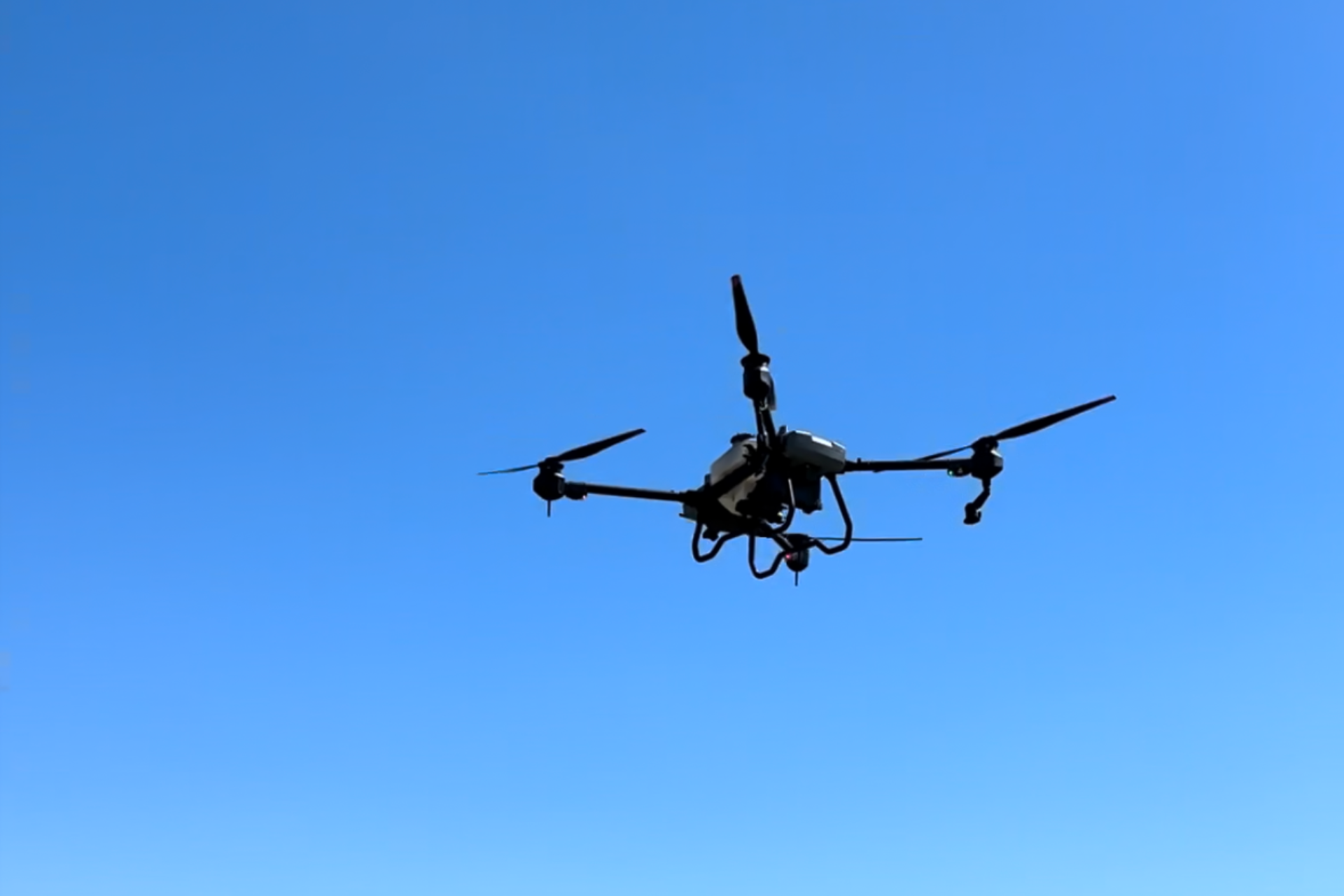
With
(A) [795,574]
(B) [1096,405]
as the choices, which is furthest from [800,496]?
(B) [1096,405]

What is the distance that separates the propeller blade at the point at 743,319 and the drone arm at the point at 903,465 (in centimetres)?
284

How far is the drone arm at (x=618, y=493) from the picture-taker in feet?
74.7

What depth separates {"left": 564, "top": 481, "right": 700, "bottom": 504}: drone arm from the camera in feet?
74.7

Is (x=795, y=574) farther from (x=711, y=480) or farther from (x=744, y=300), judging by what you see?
(x=744, y=300)

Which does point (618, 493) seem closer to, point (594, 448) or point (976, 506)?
point (594, 448)

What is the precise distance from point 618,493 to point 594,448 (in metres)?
1.05

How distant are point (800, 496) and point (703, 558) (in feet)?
7.35

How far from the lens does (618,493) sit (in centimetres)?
2305

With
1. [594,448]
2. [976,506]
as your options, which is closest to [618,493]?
[594,448]

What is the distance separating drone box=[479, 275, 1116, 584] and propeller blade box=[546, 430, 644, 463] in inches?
0.5

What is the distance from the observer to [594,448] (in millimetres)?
23625

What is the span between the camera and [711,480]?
2200cm

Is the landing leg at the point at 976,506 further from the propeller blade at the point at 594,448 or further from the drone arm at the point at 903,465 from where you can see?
the propeller blade at the point at 594,448

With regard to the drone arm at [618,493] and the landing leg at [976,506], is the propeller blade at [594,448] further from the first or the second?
the landing leg at [976,506]
